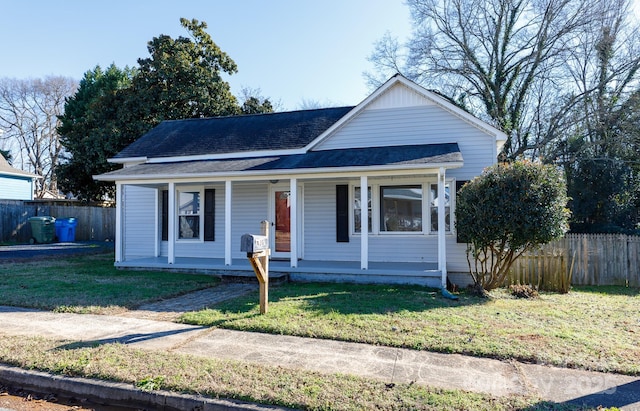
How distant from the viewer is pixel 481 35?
23.0m

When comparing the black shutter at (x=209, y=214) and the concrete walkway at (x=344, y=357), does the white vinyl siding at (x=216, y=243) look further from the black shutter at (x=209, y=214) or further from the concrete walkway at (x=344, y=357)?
the concrete walkway at (x=344, y=357)

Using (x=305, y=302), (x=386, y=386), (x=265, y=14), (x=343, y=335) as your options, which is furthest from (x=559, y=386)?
(x=265, y=14)

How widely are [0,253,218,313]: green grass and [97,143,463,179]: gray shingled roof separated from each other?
272cm

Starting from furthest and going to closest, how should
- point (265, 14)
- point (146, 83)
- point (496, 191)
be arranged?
Answer: point (146, 83) → point (265, 14) → point (496, 191)

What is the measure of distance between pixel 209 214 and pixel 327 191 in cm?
385

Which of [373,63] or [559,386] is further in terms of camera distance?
[373,63]

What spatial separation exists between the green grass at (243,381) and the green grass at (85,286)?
2.44 m

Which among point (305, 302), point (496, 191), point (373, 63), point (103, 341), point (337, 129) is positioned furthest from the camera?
point (373, 63)

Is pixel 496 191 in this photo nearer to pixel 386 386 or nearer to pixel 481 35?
pixel 386 386

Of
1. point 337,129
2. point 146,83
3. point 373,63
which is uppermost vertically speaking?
point 373,63

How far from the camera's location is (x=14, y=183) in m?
26.1

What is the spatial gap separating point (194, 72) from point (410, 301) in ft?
59.8

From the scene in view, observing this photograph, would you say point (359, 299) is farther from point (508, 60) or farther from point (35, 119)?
point (35, 119)

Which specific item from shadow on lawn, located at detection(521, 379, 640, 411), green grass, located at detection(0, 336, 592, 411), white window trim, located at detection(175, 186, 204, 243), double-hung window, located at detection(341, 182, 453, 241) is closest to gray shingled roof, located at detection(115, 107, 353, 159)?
white window trim, located at detection(175, 186, 204, 243)
